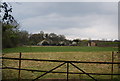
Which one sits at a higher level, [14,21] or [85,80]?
[14,21]

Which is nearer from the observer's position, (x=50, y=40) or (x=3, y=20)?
(x=3, y=20)

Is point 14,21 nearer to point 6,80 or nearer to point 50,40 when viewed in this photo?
point 6,80

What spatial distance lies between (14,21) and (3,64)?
2236 mm

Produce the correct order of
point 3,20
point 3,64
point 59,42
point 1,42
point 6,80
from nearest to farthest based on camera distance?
point 6,80 < point 3,64 < point 3,20 < point 1,42 < point 59,42

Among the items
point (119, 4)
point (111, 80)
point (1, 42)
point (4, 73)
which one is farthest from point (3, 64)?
point (119, 4)

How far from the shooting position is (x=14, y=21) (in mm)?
8148

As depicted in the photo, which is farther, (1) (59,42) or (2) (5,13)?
(1) (59,42)

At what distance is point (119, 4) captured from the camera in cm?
800

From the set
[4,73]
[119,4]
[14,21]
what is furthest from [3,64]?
[119,4]

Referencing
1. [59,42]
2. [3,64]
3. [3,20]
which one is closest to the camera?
[3,64]

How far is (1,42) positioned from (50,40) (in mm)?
84072

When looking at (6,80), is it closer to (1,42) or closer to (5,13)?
(1,42)

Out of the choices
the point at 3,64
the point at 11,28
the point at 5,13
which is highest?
the point at 5,13

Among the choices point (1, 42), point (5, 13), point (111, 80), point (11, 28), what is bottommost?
point (111, 80)
